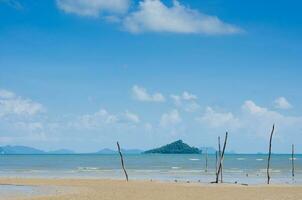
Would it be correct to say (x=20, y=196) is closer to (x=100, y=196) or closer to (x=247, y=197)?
(x=100, y=196)

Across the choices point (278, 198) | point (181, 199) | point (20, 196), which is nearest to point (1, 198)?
point (20, 196)

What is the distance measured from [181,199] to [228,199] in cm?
245

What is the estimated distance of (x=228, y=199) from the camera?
24922 mm

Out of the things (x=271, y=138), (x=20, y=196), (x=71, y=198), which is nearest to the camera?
(x=71, y=198)

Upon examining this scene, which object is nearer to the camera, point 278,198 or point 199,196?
point 278,198

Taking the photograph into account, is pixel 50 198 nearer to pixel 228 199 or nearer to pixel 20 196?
pixel 20 196

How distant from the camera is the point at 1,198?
24.3 meters

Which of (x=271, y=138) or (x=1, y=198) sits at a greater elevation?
(x=271, y=138)

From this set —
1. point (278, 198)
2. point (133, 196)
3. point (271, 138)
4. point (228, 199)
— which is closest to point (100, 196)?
point (133, 196)

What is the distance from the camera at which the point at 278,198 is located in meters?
24.7

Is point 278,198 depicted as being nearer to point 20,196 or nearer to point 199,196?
point 199,196

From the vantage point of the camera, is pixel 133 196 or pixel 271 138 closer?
pixel 133 196

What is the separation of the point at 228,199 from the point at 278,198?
2.51 metres

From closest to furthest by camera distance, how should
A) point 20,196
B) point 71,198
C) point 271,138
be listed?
point 71,198
point 20,196
point 271,138
